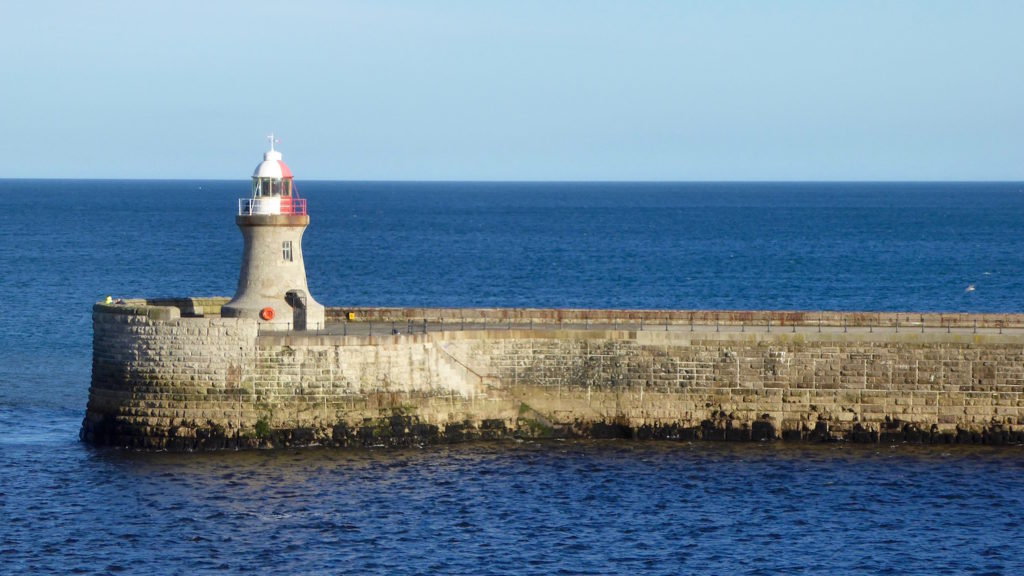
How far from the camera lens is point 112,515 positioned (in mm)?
34844

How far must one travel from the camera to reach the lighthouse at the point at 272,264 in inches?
1700

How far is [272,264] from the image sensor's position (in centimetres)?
4347

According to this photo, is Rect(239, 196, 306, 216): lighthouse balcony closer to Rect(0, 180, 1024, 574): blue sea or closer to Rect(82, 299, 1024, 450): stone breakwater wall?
Rect(82, 299, 1024, 450): stone breakwater wall

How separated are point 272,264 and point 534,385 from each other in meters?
8.23

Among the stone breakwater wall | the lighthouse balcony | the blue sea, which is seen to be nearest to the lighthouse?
the lighthouse balcony

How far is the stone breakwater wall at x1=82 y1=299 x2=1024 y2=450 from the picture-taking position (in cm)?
4009

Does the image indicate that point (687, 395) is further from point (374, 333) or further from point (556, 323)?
point (374, 333)

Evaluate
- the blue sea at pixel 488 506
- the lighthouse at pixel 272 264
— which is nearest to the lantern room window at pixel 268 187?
the lighthouse at pixel 272 264

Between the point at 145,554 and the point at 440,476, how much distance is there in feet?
28.3

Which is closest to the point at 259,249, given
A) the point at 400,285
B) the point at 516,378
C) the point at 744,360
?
the point at 516,378

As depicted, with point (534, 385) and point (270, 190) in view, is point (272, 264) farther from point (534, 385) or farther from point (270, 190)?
point (534, 385)

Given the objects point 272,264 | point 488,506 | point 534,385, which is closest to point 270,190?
point 272,264

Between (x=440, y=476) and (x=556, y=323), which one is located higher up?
(x=556, y=323)

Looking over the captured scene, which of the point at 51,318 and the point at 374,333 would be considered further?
the point at 51,318
